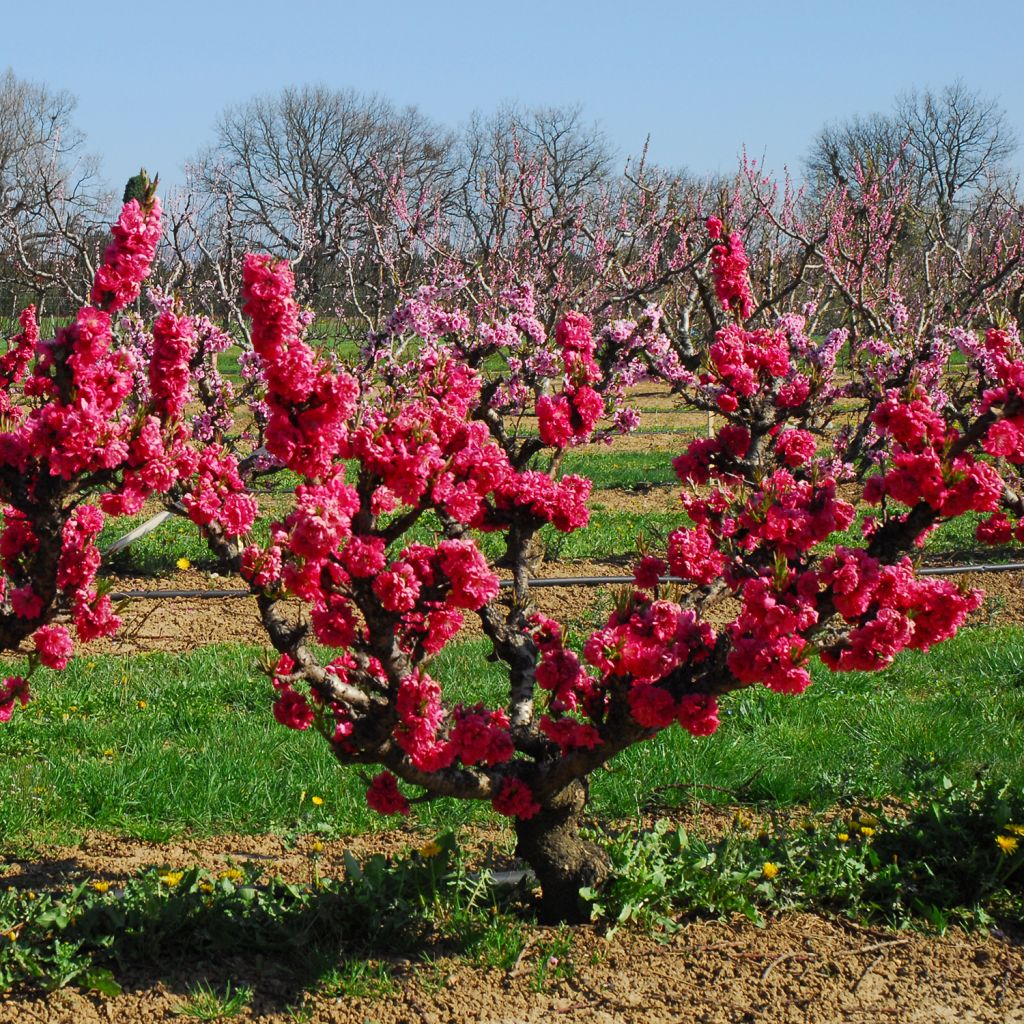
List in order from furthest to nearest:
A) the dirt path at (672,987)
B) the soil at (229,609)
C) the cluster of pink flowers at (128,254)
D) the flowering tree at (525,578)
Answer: the soil at (229,609) < the dirt path at (672,987) < the cluster of pink flowers at (128,254) < the flowering tree at (525,578)

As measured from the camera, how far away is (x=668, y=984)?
119 inches

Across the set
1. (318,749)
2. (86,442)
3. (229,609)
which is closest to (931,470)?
(86,442)

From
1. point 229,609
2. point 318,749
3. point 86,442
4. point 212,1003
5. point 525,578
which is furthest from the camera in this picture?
point 229,609

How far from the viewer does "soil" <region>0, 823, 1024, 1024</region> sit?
9.36ft

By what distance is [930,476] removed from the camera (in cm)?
269

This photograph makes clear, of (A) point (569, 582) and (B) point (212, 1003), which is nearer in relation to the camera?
(B) point (212, 1003)

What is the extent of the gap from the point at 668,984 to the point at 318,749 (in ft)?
6.75

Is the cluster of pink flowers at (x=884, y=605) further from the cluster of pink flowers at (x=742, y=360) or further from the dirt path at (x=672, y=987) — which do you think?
the cluster of pink flowers at (x=742, y=360)

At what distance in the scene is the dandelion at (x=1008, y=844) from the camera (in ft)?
11.3

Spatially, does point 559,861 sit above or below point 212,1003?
above

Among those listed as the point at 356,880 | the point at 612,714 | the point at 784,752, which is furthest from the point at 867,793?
the point at 356,880

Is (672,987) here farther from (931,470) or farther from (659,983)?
(931,470)

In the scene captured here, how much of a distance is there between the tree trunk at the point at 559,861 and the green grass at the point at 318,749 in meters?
0.77

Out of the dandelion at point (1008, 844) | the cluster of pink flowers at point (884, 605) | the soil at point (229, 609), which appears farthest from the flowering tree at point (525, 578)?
the soil at point (229, 609)
